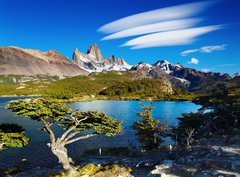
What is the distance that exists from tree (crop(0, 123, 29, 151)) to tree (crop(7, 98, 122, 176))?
116 inches

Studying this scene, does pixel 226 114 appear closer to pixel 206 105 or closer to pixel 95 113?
pixel 206 105

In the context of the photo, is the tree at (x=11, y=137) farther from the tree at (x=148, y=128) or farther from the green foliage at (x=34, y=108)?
the tree at (x=148, y=128)

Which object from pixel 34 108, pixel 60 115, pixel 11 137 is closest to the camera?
pixel 34 108

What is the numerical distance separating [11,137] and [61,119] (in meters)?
6.33

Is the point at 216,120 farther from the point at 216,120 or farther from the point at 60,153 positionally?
the point at 60,153

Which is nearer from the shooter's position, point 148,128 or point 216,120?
point 148,128

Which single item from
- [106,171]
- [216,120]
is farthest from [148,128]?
[216,120]

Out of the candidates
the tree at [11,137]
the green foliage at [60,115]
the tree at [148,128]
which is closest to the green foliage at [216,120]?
the tree at [148,128]

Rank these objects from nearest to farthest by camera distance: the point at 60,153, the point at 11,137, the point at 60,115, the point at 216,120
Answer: the point at 60,153 → the point at 60,115 → the point at 11,137 → the point at 216,120

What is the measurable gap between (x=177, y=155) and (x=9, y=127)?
73.7 feet

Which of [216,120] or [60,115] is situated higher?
[60,115]

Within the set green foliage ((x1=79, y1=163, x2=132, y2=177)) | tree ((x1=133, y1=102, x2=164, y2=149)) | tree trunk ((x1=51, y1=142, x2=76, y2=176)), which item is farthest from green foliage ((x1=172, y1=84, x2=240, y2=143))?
tree trunk ((x1=51, y1=142, x2=76, y2=176))

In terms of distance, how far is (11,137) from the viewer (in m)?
29.8

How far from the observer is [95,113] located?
1195 inches
